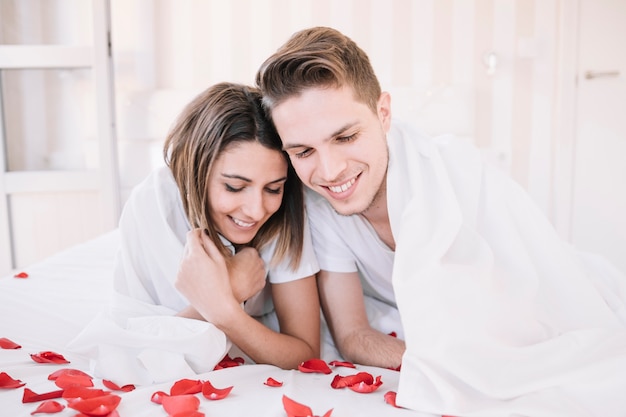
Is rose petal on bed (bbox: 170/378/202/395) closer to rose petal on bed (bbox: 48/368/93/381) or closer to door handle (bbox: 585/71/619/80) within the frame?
rose petal on bed (bbox: 48/368/93/381)

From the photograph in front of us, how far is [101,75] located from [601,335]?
10.3 feet

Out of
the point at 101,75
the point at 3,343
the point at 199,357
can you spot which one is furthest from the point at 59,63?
the point at 199,357

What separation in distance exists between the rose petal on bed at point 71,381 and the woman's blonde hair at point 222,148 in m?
0.50

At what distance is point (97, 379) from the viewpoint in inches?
48.7

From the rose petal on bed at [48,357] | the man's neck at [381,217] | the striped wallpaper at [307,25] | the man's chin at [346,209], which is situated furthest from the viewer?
the striped wallpaper at [307,25]

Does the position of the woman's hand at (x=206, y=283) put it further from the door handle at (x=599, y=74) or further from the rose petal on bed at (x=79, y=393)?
the door handle at (x=599, y=74)

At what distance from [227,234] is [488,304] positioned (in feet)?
2.31

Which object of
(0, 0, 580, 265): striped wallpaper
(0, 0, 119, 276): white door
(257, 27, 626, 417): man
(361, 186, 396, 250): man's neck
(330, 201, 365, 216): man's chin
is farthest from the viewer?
(0, 0, 580, 265): striped wallpaper

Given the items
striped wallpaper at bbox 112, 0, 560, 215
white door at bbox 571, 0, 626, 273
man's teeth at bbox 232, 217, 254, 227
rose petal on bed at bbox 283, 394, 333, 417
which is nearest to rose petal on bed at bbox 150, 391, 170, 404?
rose petal on bed at bbox 283, 394, 333, 417

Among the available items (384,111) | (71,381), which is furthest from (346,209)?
(71,381)

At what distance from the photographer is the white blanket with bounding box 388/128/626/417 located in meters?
1.03

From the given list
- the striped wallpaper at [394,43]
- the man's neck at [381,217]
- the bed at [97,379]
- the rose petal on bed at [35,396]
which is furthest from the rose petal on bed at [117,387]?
the striped wallpaper at [394,43]

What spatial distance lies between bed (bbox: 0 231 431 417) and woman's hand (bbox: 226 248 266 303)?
19 centimetres

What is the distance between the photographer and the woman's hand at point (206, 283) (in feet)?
4.53
